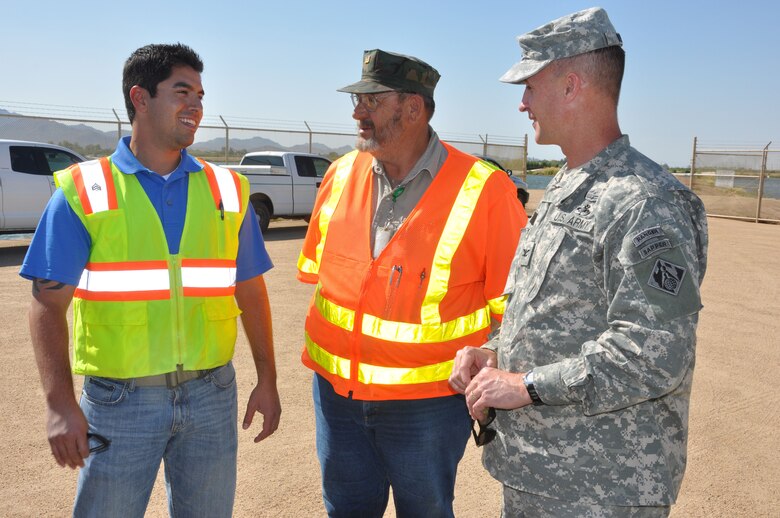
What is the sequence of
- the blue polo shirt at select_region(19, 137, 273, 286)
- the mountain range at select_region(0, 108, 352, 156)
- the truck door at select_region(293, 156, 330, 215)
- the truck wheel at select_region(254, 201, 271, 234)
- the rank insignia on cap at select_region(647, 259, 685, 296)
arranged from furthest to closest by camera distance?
the mountain range at select_region(0, 108, 352, 156)
the truck door at select_region(293, 156, 330, 215)
the truck wheel at select_region(254, 201, 271, 234)
the blue polo shirt at select_region(19, 137, 273, 286)
the rank insignia on cap at select_region(647, 259, 685, 296)

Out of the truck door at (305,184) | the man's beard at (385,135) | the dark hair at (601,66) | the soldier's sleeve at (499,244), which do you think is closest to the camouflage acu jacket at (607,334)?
the dark hair at (601,66)

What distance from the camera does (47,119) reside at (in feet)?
56.9

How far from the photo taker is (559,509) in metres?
1.96

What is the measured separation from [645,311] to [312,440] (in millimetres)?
3271

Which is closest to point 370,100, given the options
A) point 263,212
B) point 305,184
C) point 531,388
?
point 531,388

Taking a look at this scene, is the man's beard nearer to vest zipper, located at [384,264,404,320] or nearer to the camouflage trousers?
vest zipper, located at [384,264,404,320]

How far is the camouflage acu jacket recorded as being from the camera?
5.50 feet

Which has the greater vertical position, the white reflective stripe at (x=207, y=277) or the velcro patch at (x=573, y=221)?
the velcro patch at (x=573, y=221)

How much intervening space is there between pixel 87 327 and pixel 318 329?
35.8 inches

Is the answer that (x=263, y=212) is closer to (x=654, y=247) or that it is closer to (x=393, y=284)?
(x=393, y=284)

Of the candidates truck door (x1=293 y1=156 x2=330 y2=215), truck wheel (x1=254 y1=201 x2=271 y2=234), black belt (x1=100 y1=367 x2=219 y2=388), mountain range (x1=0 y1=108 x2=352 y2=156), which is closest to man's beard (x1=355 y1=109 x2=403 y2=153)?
black belt (x1=100 y1=367 x2=219 y2=388)

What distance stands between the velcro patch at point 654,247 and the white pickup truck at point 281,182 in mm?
13078

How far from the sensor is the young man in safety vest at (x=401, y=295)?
2639 mm

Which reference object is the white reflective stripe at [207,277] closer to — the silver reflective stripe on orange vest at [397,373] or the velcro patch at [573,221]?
the silver reflective stripe on orange vest at [397,373]
